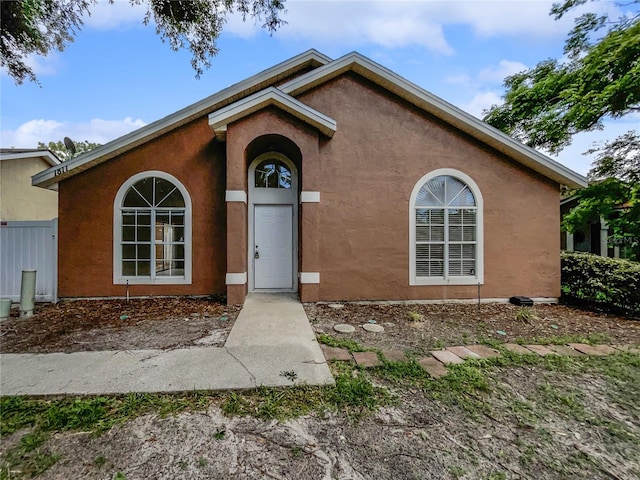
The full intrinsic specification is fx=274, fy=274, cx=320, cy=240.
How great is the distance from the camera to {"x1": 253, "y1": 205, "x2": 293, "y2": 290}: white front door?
6.98 m

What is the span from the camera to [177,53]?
253 inches

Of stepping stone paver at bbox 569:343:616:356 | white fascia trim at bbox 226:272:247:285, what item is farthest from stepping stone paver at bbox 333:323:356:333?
stepping stone paver at bbox 569:343:616:356

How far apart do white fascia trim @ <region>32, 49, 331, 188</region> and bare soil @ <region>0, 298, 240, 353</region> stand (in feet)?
9.63

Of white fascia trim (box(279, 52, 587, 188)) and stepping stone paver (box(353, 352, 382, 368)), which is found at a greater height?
white fascia trim (box(279, 52, 587, 188))

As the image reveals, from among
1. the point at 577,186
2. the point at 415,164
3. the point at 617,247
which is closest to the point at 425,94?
the point at 415,164

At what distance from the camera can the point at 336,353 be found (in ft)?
12.0

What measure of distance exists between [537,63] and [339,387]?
16299 millimetres

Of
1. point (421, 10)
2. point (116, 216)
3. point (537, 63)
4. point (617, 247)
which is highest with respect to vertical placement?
point (537, 63)

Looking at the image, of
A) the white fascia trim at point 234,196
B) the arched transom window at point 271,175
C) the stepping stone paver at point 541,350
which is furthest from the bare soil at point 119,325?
the stepping stone paver at point 541,350

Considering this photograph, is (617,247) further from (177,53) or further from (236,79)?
(177,53)

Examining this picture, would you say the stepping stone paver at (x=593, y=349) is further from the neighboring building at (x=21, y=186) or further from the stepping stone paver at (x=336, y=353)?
the neighboring building at (x=21, y=186)

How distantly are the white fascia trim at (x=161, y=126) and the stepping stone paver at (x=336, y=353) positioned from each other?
6.06m

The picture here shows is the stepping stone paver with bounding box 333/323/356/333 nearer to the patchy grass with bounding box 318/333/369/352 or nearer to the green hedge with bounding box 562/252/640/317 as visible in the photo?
the patchy grass with bounding box 318/333/369/352

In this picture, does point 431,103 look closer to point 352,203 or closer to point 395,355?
point 352,203
